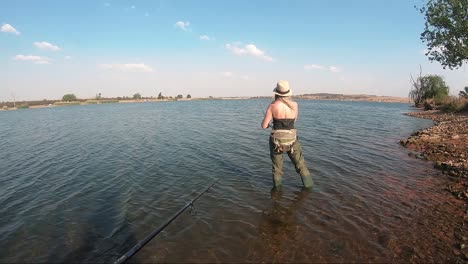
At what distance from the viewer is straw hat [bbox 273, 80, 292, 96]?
27.0 feet

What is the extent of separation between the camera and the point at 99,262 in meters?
5.53

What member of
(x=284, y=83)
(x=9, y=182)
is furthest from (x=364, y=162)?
(x=9, y=182)

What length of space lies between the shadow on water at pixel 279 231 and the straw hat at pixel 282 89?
3219 mm

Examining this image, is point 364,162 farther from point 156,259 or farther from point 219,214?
point 156,259

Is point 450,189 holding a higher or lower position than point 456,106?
lower

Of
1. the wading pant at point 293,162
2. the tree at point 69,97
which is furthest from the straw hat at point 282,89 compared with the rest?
the tree at point 69,97

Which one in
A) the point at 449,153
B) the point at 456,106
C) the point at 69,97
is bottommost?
the point at 449,153

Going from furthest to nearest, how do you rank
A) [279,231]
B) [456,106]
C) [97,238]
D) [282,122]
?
[456,106] < [282,122] < [279,231] < [97,238]

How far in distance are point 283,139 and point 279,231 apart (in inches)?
112

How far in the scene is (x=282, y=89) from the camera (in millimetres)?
8227

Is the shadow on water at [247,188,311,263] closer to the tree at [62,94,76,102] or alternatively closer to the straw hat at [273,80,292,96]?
the straw hat at [273,80,292,96]

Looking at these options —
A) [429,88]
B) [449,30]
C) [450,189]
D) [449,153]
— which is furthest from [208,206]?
[429,88]

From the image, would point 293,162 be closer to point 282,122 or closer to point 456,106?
point 282,122

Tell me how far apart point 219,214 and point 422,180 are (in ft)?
26.0
